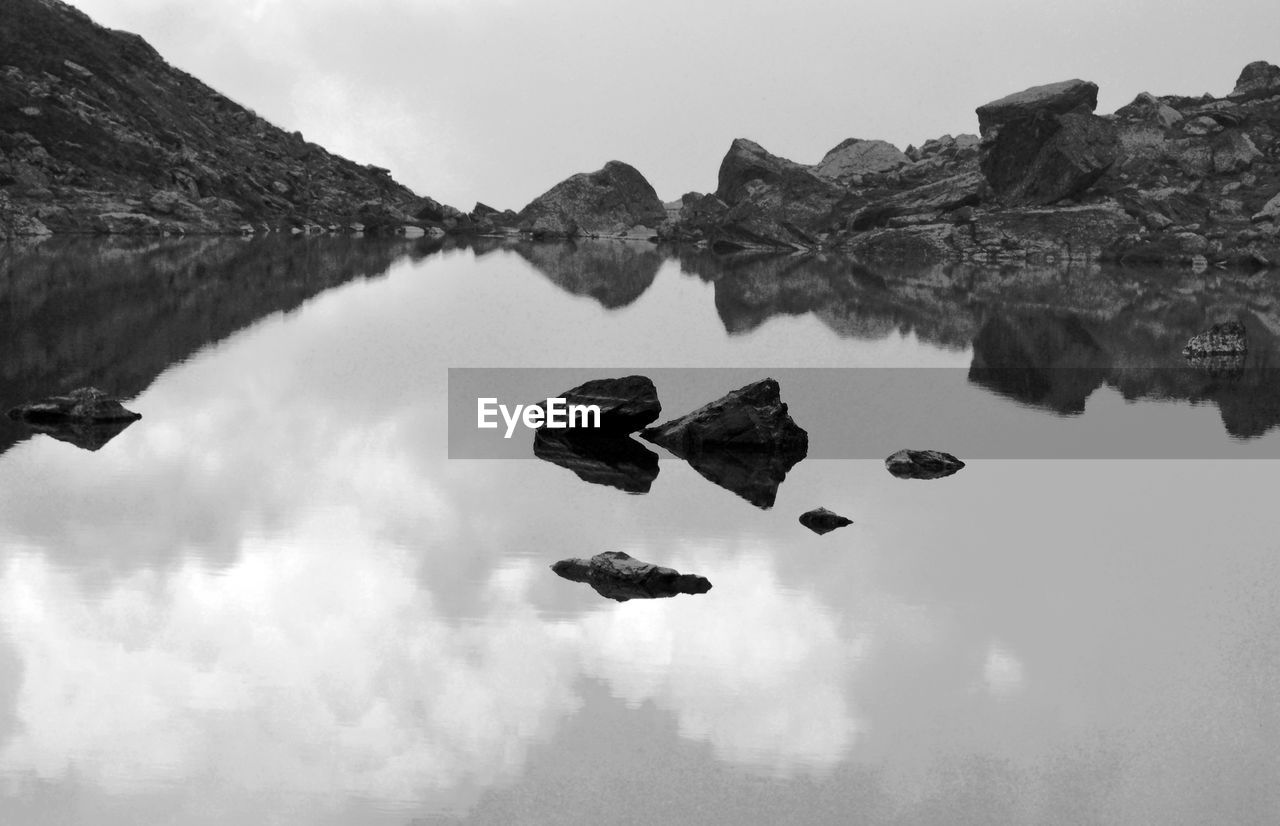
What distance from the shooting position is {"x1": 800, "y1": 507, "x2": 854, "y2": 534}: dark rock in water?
17.8 m

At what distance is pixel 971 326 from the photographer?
51219 millimetres

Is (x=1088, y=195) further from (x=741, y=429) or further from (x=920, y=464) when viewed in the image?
(x=920, y=464)

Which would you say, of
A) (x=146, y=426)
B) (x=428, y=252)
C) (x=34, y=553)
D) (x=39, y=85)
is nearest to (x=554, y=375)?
(x=146, y=426)

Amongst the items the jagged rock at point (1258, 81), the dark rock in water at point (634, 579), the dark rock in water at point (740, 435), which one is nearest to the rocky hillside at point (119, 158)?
the dark rock in water at point (740, 435)

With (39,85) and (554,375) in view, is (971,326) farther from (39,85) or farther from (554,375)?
(39,85)

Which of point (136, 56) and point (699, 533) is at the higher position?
point (136, 56)

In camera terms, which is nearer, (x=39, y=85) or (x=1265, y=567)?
(x=1265, y=567)

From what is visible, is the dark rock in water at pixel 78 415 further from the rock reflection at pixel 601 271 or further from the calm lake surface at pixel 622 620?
the rock reflection at pixel 601 271

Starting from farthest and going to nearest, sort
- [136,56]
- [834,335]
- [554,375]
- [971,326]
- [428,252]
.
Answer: [136,56] → [428,252] → [971,326] → [834,335] → [554,375]

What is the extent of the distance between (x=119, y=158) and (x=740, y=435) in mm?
127238

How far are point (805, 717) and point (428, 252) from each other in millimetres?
101814

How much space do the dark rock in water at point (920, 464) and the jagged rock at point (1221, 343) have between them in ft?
70.9

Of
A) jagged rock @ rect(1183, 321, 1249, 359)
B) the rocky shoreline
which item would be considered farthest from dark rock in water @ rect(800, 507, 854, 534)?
the rocky shoreline

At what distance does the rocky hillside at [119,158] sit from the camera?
117 meters
